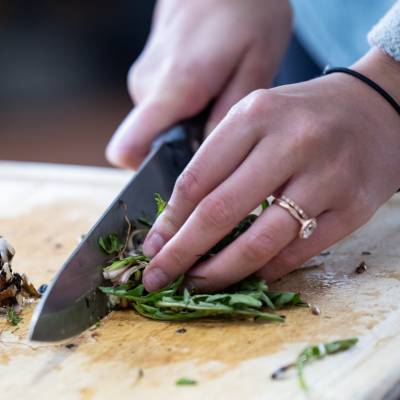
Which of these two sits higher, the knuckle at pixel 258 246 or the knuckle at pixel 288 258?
the knuckle at pixel 258 246

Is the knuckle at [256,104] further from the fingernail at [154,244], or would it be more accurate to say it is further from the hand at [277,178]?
the fingernail at [154,244]

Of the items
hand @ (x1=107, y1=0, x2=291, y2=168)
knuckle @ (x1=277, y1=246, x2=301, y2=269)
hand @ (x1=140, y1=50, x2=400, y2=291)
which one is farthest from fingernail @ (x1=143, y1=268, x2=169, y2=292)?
hand @ (x1=107, y1=0, x2=291, y2=168)

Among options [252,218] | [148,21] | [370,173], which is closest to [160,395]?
[252,218]

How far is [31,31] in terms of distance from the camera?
6.53 metres

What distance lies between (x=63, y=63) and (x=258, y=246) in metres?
5.63

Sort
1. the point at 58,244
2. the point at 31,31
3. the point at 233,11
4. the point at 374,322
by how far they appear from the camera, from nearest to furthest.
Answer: the point at 374,322, the point at 58,244, the point at 233,11, the point at 31,31

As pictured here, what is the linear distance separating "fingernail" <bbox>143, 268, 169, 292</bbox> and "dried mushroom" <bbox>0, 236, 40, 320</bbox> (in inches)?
11.7

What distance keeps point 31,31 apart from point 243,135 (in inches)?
218

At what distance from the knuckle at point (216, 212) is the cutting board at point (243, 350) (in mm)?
188

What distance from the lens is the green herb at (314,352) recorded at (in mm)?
1192

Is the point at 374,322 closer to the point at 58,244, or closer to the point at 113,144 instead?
the point at 58,244

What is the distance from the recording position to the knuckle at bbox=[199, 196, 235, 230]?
1.39 m

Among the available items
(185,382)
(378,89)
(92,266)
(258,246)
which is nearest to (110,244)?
(92,266)

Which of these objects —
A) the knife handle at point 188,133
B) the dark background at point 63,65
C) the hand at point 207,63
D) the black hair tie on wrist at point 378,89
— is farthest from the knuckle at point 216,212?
the dark background at point 63,65
